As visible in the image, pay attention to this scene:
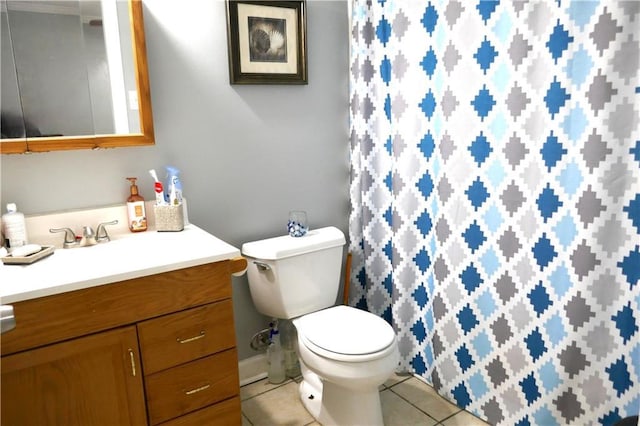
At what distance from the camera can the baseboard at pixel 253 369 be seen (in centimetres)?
220

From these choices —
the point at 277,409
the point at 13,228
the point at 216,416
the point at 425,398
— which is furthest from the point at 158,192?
the point at 425,398

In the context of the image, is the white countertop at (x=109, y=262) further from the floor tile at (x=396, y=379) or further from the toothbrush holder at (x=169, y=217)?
the floor tile at (x=396, y=379)

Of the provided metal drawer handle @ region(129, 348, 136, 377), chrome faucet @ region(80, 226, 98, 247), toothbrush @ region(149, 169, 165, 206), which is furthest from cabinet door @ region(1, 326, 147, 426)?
toothbrush @ region(149, 169, 165, 206)

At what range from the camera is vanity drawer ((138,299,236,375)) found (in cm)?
139

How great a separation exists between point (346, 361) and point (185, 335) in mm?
563

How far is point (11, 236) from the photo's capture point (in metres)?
1.54

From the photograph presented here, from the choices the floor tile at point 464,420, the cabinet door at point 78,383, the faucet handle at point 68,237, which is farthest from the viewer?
the floor tile at point 464,420

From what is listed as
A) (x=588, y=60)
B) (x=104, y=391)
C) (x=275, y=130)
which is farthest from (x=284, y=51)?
(x=104, y=391)

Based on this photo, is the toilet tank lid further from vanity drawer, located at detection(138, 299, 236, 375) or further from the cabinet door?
the cabinet door

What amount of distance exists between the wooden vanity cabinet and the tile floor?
40cm

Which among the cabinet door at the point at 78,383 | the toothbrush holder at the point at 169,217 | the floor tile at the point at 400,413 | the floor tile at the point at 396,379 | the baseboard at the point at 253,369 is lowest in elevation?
the floor tile at the point at 400,413

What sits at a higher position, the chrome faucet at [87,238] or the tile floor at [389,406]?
the chrome faucet at [87,238]

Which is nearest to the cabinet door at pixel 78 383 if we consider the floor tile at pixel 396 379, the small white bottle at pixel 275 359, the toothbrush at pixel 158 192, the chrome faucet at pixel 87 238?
the chrome faucet at pixel 87 238

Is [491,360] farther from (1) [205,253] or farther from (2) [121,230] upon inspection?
(2) [121,230]
